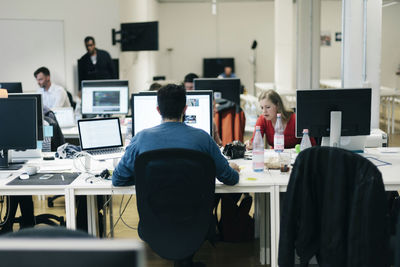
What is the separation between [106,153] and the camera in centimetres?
401

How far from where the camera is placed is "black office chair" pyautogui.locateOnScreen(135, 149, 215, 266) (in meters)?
2.55

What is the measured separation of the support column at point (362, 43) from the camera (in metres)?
5.02

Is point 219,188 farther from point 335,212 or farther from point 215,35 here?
point 215,35

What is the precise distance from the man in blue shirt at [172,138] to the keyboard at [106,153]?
0.92 metres

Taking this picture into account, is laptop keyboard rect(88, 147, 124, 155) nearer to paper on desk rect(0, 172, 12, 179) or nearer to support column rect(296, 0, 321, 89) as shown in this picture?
paper on desk rect(0, 172, 12, 179)

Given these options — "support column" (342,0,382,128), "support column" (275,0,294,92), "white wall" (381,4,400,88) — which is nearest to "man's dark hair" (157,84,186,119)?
"support column" (342,0,382,128)

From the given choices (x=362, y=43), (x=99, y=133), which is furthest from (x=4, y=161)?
(x=362, y=43)

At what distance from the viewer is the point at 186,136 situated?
9.21 feet

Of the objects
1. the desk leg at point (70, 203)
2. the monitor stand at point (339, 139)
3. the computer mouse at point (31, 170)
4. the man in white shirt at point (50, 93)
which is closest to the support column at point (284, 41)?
the man in white shirt at point (50, 93)

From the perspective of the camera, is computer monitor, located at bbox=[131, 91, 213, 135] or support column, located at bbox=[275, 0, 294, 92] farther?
support column, located at bbox=[275, 0, 294, 92]

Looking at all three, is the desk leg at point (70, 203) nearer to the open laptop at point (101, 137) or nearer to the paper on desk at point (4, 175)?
the paper on desk at point (4, 175)

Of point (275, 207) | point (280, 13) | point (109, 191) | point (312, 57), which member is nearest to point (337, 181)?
point (275, 207)

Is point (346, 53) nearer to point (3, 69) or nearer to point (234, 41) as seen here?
point (3, 69)

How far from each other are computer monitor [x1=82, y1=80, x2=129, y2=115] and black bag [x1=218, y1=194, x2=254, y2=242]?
2.16m
